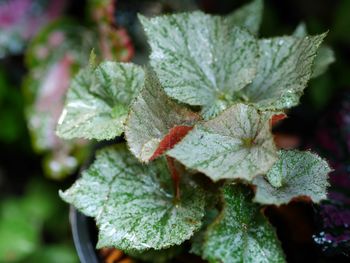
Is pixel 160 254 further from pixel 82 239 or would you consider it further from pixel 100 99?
pixel 100 99

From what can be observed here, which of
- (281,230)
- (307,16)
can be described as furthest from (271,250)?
(307,16)

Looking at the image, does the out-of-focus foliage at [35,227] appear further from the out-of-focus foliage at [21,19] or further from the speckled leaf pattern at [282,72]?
the speckled leaf pattern at [282,72]

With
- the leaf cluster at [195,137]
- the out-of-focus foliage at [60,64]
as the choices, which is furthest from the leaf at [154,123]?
the out-of-focus foliage at [60,64]

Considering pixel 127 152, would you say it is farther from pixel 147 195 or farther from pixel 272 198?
pixel 272 198

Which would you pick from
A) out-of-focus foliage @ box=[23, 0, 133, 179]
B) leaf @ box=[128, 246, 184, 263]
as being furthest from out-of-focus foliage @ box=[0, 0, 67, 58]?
leaf @ box=[128, 246, 184, 263]

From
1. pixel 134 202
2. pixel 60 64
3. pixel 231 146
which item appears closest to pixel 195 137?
pixel 231 146

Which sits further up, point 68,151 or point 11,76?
point 11,76
